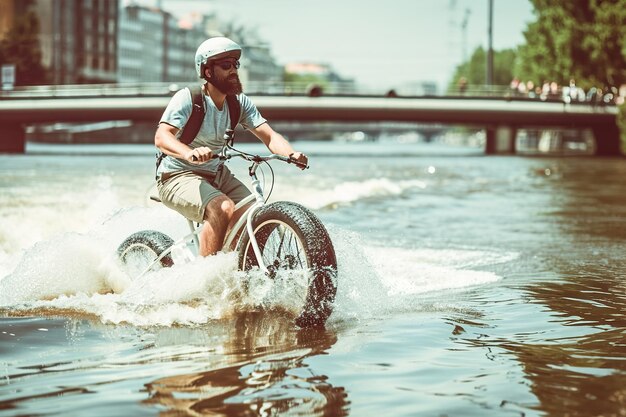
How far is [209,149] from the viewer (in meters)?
6.27


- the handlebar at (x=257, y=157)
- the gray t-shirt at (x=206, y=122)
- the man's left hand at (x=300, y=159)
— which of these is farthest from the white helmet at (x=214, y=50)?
the man's left hand at (x=300, y=159)

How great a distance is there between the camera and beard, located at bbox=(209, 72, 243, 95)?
21.5 ft

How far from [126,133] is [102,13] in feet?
68.8

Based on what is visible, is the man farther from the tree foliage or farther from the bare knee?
the tree foliage

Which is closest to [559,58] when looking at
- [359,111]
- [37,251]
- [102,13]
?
[359,111]

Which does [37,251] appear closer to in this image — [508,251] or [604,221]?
[508,251]

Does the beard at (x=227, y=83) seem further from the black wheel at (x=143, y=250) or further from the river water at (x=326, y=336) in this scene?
the black wheel at (x=143, y=250)

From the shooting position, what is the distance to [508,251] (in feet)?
39.1

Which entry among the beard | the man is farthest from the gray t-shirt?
the beard

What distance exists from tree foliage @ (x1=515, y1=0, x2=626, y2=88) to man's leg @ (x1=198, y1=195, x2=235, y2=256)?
158 feet

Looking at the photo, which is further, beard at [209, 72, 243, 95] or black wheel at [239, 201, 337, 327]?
beard at [209, 72, 243, 95]

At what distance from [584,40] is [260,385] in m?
54.7

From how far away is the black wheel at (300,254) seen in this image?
19.8ft

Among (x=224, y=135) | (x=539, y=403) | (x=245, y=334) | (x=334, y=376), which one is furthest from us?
(x=224, y=135)
